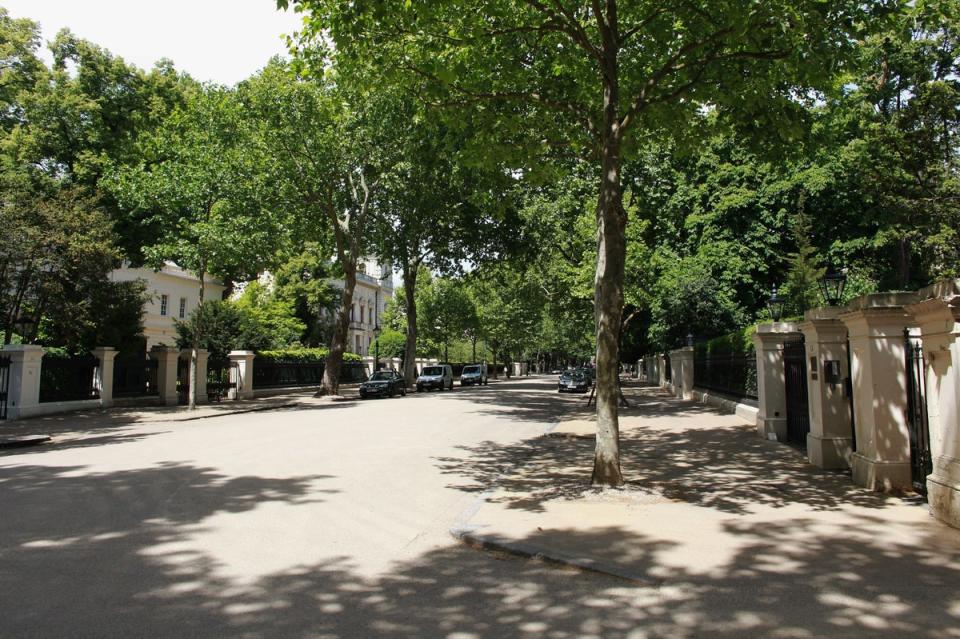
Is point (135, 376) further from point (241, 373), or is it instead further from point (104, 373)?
point (241, 373)

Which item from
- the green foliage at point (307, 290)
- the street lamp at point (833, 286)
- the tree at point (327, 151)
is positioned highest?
the tree at point (327, 151)

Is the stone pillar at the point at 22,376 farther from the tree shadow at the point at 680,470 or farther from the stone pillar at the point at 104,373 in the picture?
the tree shadow at the point at 680,470

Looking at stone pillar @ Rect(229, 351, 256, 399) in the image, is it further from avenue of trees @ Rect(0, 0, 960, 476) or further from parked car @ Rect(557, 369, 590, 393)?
parked car @ Rect(557, 369, 590, 393)

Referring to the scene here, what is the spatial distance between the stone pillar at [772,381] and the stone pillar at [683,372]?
1295 centimetres

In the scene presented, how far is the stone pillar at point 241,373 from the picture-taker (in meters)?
30.3

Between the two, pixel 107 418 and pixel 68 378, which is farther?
pixel 68 378

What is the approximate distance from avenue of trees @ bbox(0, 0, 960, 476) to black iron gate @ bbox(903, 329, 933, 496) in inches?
138

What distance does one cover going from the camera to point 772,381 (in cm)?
1301

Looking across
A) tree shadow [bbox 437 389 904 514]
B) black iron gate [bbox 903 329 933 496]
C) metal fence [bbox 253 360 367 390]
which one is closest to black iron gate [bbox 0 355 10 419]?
metal fence [bbox 253 360 367 390]

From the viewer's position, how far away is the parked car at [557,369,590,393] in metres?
36.3

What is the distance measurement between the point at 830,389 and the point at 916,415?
1561 mm

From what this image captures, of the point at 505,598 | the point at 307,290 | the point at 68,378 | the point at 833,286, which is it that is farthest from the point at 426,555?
the point at 307,290

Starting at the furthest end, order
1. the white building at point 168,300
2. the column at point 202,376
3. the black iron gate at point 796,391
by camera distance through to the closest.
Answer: the white building at point 168,300 → the column at point 202,376 → the black iron gate at point 796,391

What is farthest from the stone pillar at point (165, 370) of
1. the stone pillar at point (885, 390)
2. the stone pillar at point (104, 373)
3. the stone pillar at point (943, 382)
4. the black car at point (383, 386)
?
the stone pillar at point (943, 382)
